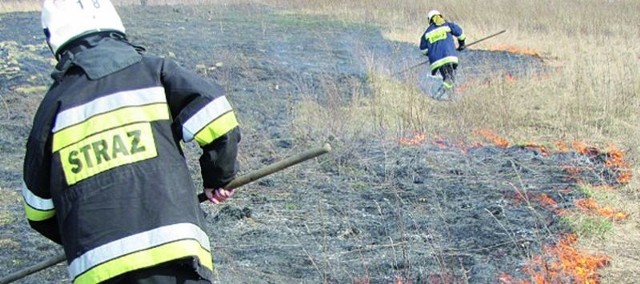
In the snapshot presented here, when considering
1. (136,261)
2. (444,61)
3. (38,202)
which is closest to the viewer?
(136,261)

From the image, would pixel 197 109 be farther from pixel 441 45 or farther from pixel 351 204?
pixel 441 45

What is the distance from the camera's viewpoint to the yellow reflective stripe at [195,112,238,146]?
8.19 ft

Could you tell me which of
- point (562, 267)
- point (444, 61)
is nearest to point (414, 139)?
point (562, 267)

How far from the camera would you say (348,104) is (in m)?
8.41

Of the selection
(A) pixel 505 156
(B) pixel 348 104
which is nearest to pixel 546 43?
(B) pixel 348 104

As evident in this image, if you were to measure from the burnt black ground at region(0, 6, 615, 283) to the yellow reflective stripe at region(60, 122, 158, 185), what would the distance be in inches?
63.2

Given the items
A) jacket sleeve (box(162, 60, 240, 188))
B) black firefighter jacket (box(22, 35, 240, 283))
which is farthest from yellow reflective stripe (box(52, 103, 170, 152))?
jacket sleeve (box(162, 60, 240, 188))

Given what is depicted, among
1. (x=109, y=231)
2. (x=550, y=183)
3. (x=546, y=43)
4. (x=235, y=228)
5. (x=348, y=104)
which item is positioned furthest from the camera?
(x=546, y=43)

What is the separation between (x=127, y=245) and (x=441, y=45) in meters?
8.77

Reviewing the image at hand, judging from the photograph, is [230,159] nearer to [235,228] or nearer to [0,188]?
[235,228]

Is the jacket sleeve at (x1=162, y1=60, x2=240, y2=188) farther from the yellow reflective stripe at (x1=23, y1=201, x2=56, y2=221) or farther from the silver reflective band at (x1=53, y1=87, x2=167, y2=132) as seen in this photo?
the yellow reflective stripe at (x1=23, y1=201, x2=56, y2=221)

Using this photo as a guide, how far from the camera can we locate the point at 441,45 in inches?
420

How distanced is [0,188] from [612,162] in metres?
4.74

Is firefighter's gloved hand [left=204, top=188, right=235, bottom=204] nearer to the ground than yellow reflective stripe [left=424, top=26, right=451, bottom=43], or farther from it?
farther from it
